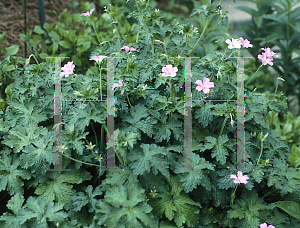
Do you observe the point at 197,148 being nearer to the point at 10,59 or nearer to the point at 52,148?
the point at 52,148

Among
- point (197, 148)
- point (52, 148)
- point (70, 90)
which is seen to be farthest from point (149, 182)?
point (70, 90)

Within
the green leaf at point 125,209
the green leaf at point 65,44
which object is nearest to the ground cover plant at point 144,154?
the green leaf at point 125,209

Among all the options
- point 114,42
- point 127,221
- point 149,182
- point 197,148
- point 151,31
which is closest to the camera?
point 127,221

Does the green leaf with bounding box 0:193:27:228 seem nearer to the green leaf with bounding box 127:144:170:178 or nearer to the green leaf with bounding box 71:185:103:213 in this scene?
the green leaf with bounding box 71:185:103:213

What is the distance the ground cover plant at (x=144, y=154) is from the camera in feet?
4.54

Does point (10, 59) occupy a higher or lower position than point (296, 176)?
higher

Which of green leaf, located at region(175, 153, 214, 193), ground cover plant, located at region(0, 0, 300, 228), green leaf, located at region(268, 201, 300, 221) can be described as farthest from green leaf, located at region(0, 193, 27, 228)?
green leaf, located at region(268, 201, 300, 221)

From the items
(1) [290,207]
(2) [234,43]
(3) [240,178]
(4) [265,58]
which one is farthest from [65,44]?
(1) [290,207]

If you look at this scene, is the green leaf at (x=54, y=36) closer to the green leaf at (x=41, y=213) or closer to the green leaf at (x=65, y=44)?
the green leaf at (x=65, y=44)

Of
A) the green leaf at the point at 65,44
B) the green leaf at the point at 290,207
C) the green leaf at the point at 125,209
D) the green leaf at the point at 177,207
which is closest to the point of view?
the green leaf at the point at 125,209

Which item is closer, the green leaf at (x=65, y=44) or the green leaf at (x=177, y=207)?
the green leaf at (x=177, y=207)

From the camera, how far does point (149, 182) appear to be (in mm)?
1459

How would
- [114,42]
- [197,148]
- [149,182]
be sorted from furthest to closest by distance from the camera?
[114,42] < [197,148] < [149,182]

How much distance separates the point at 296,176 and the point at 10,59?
5.94 feet
